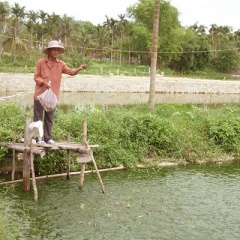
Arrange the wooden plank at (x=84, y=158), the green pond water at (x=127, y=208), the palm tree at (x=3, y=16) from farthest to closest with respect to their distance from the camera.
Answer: the palm tree at (x=3, y=16) → the wooden plank at (x=84, y=158) → the green pond water at (x=127, y=208)

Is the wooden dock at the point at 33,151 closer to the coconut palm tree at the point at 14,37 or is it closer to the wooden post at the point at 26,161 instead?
the wooden post at the point at 26,161

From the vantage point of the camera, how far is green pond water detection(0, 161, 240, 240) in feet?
22.5

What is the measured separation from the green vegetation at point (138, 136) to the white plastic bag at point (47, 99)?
176 centimetres

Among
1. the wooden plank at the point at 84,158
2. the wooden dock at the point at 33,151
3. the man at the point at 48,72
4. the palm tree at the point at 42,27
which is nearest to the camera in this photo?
the wooden dock at the point at 33,151

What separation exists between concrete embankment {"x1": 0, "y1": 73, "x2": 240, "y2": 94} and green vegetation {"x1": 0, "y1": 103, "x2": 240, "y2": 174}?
20.6 metres

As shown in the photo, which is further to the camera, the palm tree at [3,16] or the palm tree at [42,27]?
the palm tree at [42,27]

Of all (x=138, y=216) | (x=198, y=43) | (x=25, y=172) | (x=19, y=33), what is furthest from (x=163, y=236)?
(x=198, y=43)

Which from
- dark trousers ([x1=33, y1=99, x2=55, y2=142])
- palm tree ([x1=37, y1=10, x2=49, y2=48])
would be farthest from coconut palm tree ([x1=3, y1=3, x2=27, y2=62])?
dark trousers ([x1=33, y1=99, x2=55, y2=142])

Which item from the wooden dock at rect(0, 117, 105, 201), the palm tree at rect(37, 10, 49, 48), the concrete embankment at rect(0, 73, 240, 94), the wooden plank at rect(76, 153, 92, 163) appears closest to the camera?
the wooden dock at rect(0, 117, 105, 201)

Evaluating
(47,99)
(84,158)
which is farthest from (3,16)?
(84,158)

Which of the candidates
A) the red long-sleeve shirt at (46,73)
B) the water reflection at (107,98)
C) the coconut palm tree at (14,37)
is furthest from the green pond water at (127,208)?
the coconut palm tree at (14,37)

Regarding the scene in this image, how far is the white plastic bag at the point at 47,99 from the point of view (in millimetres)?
8281

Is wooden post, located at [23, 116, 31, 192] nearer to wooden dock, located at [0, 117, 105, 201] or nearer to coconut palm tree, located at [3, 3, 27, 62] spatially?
wooden dock, located at [0, 117, 105, 201]

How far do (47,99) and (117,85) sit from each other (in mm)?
27846
